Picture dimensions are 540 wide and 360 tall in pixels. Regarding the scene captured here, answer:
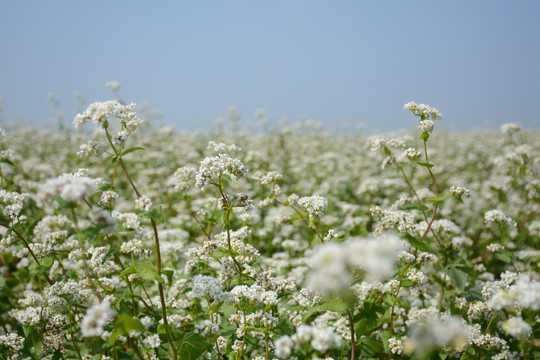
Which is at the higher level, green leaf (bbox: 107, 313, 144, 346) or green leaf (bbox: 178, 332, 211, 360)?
green leaf (bbox: 178, 332, 211, 360)

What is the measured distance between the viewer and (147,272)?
2391 millimetres

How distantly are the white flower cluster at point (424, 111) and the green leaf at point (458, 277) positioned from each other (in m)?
1.89

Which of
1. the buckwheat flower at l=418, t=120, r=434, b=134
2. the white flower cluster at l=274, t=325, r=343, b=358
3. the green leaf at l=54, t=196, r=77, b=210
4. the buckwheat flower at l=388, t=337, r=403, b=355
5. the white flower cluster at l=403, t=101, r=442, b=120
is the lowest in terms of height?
the white flower cluster at l=274, t=325, r=343, b=358

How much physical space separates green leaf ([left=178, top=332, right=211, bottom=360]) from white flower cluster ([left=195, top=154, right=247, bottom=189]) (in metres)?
1.26

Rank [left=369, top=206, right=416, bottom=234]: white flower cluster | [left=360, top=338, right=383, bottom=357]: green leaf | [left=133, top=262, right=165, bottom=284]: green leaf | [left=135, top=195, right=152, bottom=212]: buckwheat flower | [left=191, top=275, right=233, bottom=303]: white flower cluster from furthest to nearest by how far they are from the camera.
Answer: [left=369, top=206, right=416, bottom=234]: white flower cluster → [left=360, top=338, right=383, bottom=357]: green leaf → [left=191, top=275, right=233, bottom=303]: white flower cluster → [left=135, top=195, right=152, bottom=212]: buckwheat flower → [left=133, top=262, right=165, bottom=284]: green leaf

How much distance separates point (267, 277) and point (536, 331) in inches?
99.1

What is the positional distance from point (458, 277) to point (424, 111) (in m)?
2.04

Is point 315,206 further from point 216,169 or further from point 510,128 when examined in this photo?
point 510,128

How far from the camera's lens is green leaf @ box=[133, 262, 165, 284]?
2.34 metres

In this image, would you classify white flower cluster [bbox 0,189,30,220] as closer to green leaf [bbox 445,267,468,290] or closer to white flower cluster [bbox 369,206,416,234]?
white flower cluster [bbox 369,206,416,234]

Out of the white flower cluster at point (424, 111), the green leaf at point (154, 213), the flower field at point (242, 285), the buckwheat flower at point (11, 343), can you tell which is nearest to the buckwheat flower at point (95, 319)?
the flower field at point (242, 285)

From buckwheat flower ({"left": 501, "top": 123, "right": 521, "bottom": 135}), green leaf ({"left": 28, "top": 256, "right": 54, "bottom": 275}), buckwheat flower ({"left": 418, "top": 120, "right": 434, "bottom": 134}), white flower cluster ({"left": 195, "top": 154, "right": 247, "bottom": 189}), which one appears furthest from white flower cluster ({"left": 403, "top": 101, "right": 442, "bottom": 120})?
buckwheat flower ({"left": 501, "top": 123, "right": 521, "bottom": 135})

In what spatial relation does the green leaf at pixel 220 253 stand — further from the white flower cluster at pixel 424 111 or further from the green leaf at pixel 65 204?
the white flower cluster at pixel 424 111

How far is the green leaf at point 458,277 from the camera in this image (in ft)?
13.3
